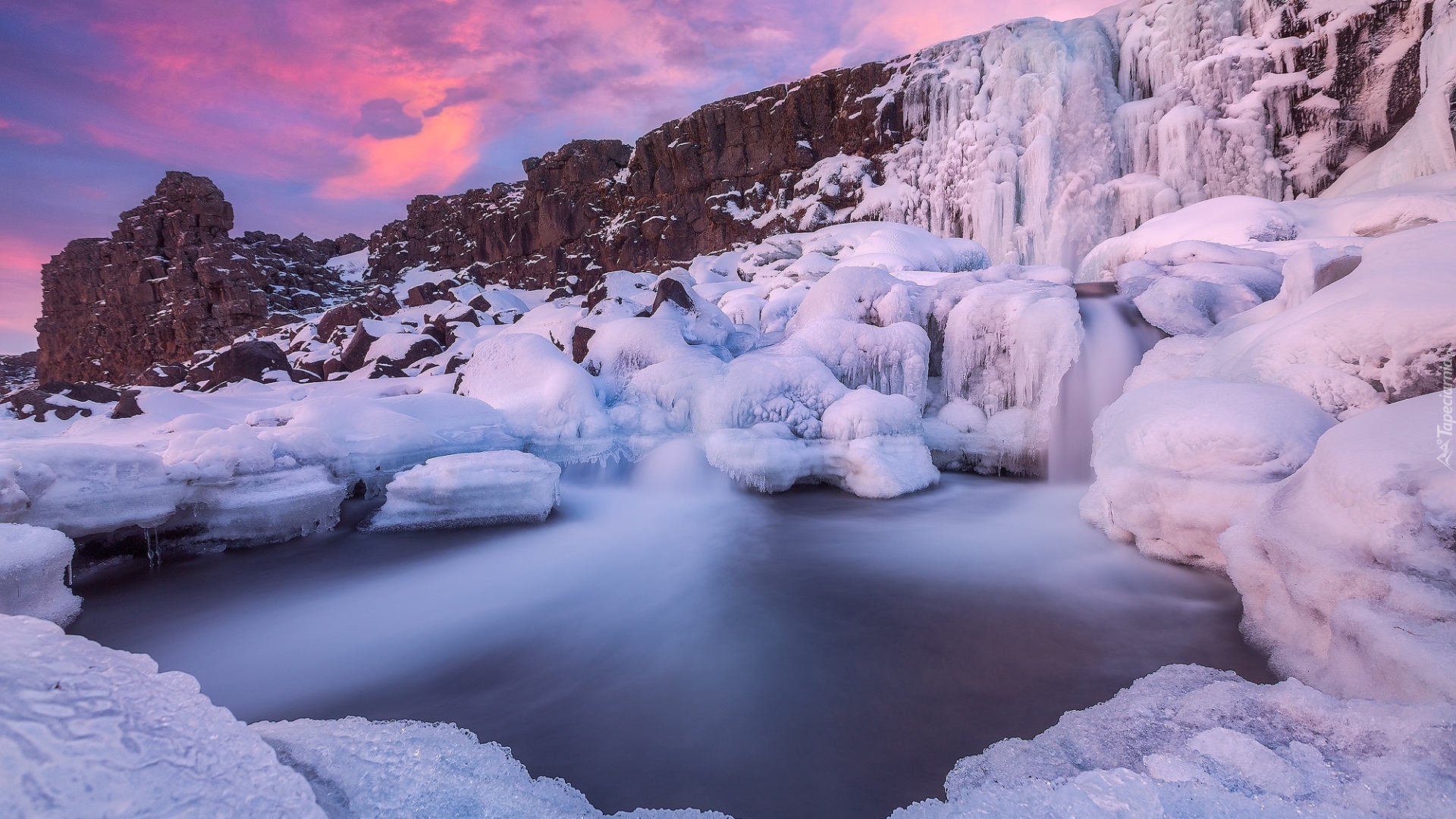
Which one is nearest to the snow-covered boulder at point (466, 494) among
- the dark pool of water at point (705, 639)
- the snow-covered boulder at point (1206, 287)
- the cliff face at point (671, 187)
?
the dark pool of water at point (705, 639)

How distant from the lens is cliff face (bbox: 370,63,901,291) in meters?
23.1

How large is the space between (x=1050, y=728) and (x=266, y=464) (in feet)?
20.1

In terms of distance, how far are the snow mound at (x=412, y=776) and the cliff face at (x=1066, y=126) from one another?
16186 mm

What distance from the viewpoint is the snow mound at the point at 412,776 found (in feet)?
5.09

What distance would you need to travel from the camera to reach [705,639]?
3.56m

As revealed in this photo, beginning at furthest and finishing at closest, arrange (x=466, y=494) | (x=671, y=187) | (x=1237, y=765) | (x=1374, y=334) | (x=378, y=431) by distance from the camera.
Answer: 1. (x=671, y=187)
2. (x=378, y=431)
3. (x=466, y=494)
4. (x=1374, y=334)
5. (x=1237, y=765)

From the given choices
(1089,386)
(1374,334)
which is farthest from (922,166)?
(1374,334)

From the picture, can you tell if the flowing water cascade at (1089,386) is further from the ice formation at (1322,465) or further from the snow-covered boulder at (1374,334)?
the snow-covered boulder at (1374,334)

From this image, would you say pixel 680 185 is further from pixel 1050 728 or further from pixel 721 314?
pixel 1050 728

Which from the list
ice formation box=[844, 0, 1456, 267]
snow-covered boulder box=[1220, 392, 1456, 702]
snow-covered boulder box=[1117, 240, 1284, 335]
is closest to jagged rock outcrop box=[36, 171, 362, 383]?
ice formation box=[844, 0, 1456, 267]

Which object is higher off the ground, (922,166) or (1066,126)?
(922,166)

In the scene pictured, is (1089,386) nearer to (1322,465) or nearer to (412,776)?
(1322,465)

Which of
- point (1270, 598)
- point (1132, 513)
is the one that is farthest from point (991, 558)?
point (1270, 598)

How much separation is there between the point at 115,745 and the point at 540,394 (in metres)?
6.74
